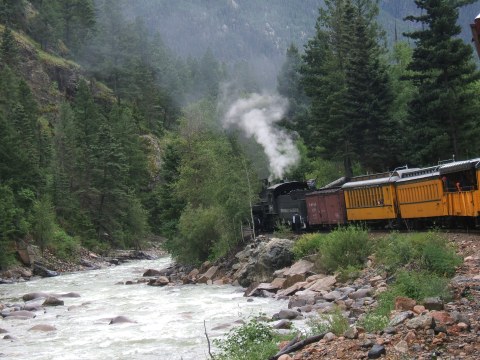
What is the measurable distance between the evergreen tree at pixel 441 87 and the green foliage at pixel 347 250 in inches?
448

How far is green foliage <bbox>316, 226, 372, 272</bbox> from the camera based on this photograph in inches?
929

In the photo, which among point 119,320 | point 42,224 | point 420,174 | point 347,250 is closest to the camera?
point 119,320

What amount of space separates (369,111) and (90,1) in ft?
281

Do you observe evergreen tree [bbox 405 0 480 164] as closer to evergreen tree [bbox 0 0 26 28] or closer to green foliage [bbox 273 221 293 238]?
green foliage [bbox 273 221 293 238]

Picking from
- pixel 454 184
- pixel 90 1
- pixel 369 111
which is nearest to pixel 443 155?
pixel 369 111

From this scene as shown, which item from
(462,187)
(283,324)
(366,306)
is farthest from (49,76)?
(366,306)

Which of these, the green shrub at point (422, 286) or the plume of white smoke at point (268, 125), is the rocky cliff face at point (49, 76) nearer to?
the plume of white smoke at point (268, 125)

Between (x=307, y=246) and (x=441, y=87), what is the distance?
12.8m

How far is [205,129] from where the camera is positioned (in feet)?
174

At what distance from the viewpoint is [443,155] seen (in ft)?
111

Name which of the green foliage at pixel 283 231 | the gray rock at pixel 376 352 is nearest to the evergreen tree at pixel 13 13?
the green foliage at pixel 283 231

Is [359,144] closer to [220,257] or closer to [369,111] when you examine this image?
[369,111]

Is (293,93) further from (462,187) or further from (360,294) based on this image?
(360,294)

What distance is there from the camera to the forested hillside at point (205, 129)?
3400cm
